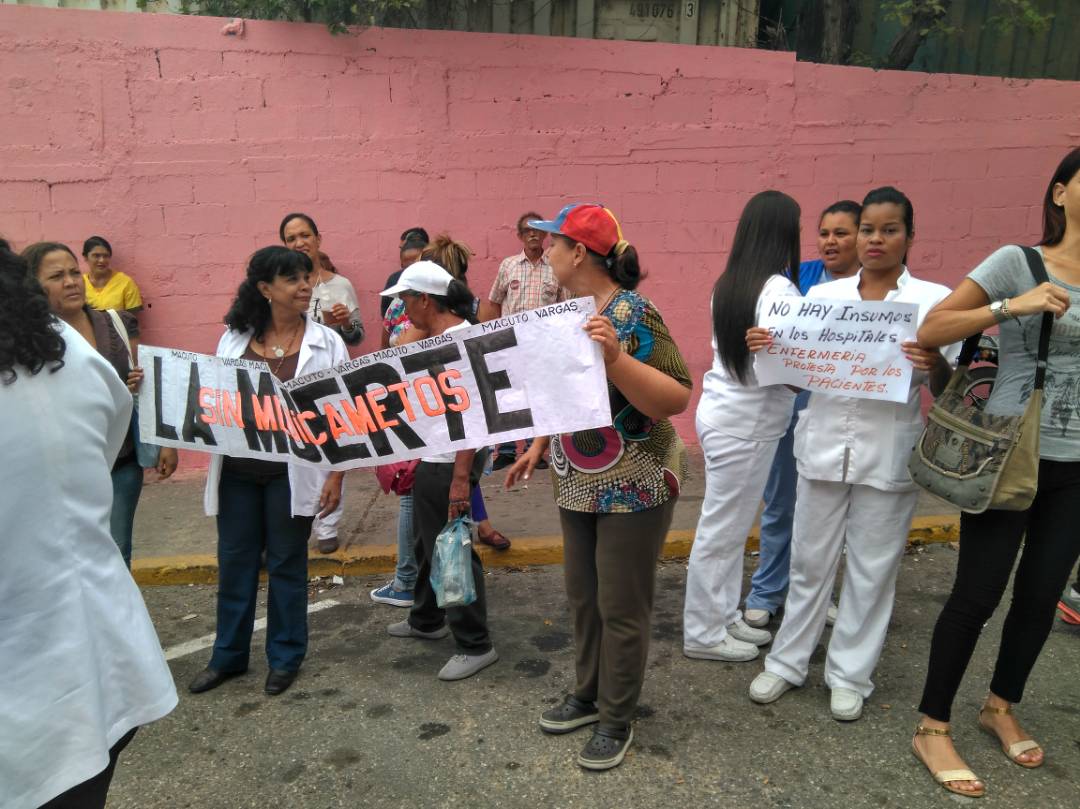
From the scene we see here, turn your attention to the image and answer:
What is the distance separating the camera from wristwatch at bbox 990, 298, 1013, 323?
8.90 feet

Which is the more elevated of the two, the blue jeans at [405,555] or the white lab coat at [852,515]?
the white lab coat at [852,515]

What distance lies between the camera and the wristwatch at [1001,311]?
8.90ft

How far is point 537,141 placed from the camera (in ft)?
22.3

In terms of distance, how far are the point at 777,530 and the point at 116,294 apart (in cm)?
522

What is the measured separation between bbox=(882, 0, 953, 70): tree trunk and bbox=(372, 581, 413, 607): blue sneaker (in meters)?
6.31

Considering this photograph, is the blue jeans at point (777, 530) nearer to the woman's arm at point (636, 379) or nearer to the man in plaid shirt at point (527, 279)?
the woman's arm at point (636, 379)

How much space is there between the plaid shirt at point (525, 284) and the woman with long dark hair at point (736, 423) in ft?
9.63

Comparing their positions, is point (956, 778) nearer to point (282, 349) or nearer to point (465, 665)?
point (465, 665)

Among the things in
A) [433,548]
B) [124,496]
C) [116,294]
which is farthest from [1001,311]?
Answer: [116,294]

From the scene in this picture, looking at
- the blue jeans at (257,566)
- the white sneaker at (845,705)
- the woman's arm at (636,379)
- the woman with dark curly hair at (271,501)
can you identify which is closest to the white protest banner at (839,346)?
the woman's arm at (636,379)

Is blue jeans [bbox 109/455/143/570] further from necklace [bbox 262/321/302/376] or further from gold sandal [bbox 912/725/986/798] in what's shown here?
gold sandal [bbox 912/725/986/798]

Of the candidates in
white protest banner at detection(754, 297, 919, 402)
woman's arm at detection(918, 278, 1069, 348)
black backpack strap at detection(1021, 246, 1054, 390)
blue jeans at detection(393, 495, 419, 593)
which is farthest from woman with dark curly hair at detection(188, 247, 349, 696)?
black backpack strap at detection(1021, 246, 1054, 390)

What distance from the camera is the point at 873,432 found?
3.29 meters

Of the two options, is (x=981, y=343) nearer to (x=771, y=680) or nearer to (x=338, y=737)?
(x=771, y=680)
